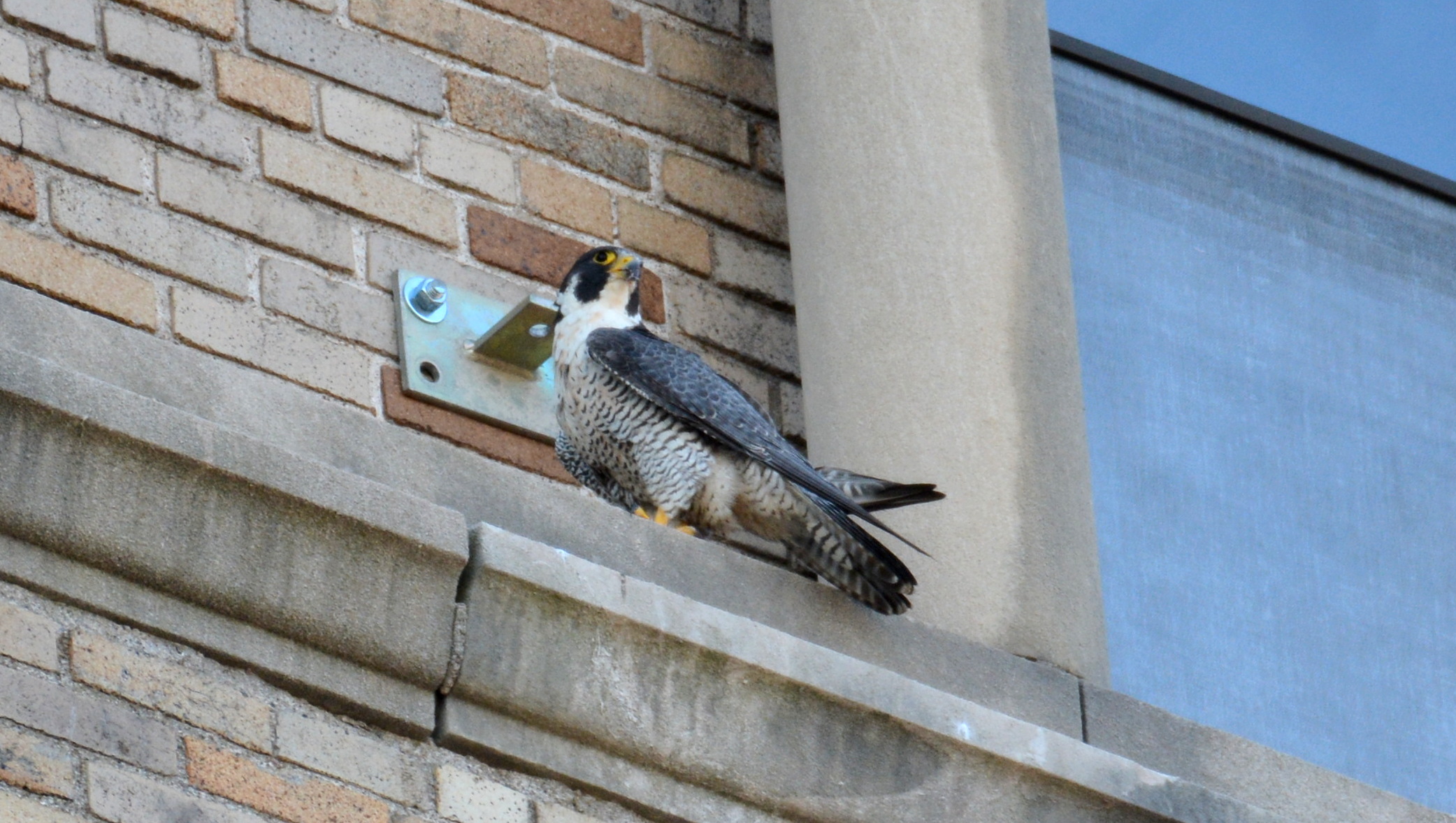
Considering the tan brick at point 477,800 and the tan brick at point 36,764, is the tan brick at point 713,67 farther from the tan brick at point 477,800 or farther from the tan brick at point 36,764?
the tan brick at point 36,764

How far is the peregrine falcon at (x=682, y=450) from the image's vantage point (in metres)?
3.92

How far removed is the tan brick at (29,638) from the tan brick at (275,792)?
20 cm

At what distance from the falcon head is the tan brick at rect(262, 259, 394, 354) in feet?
0.99

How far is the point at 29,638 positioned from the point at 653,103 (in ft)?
6.97

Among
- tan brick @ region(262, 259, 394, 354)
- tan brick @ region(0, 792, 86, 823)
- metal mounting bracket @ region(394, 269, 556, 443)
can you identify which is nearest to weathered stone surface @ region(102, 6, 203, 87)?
tan brick @ region(262, 259, 394, 354)

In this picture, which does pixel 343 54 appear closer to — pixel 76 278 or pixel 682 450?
pixel 76 278

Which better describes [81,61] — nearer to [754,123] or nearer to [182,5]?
[182,5]

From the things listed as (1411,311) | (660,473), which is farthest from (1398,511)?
(660,473)

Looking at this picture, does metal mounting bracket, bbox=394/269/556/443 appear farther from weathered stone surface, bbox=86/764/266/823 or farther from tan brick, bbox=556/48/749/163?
weathered stone surface, bbox=86/764/266/823

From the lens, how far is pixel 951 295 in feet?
14.7

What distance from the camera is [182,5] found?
4355 millimetres

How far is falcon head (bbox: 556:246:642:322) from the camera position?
433cm

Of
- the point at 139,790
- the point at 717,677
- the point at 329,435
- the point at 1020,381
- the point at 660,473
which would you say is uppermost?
the point at 1020,381

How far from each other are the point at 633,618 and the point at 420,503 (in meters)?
0.33
